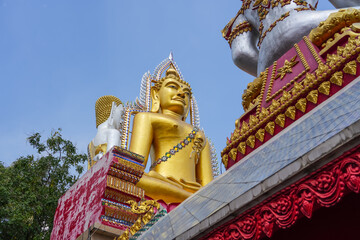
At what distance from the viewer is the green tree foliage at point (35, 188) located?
349 inches

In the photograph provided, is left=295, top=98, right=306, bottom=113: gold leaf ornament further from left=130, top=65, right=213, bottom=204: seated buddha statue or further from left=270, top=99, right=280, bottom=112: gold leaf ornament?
left=130, top=65, right=213, bottom=204: seated buddha statue

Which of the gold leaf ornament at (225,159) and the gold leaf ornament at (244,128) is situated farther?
the gold leaf ornament at (225,159)

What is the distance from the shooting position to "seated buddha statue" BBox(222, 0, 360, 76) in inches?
197

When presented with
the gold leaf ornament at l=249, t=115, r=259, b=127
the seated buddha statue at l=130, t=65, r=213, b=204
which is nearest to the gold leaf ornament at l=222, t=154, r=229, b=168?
the gold leaf ornament at l=249, t=115, r=259, b=127

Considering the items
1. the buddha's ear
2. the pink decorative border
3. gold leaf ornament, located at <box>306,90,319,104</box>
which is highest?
the buddha's ear

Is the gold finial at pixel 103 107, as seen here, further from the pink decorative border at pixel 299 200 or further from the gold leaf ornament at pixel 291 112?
the pink decorative border at pixel 299 200

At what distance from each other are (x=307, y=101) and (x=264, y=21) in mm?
2239

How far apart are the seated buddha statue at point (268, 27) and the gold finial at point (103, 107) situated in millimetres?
3759

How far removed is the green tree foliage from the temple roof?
6.13 m

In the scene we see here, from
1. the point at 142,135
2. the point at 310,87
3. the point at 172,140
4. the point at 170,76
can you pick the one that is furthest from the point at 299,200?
the point at 170,76

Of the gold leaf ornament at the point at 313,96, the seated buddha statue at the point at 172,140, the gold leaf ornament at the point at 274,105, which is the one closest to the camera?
the gold leaf ornament at the point at 313,96

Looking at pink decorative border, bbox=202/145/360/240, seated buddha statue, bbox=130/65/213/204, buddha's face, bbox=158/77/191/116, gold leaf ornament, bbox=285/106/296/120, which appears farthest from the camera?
buddha's face, bbox=158/77/191/116

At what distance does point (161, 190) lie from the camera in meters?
6.64

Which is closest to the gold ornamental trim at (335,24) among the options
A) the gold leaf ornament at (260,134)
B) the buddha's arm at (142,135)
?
the gold leaf ornament at (260,134)
